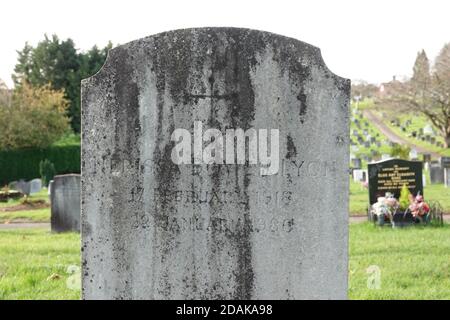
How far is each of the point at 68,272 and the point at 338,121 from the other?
4818 millimetres

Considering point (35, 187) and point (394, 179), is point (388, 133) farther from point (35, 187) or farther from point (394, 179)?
point (394, 179)

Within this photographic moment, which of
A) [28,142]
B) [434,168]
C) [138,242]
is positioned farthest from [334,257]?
[28,142]

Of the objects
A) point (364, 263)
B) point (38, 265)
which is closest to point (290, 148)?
point (364, 263)

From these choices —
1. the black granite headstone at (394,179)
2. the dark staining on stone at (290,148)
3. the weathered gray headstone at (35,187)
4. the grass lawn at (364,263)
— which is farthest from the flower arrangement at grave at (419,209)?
the weathered gray headstone at (35,187)

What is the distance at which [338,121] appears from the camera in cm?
425

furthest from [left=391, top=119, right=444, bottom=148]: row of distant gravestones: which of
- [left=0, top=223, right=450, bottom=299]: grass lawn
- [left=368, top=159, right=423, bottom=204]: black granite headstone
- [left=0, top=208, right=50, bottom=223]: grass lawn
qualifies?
[left=0, top=223, right=450, bottom=299]: grass lawn

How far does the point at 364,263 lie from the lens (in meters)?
8.46

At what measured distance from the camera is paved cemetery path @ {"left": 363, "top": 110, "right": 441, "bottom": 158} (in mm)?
46250

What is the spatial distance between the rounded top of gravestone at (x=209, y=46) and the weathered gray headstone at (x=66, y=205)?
9.49 m

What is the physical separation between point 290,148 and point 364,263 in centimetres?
473

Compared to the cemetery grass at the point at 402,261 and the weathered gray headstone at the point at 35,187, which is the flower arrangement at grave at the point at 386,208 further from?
the weathered gray headstone at the point at 35,187

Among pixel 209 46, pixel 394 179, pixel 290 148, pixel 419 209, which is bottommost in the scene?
pixel 419 209

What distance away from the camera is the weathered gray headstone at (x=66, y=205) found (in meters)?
13.3
